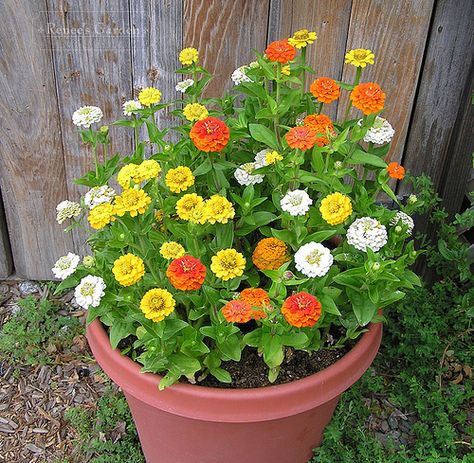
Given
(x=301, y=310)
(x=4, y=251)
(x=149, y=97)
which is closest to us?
(x=301, y=310)

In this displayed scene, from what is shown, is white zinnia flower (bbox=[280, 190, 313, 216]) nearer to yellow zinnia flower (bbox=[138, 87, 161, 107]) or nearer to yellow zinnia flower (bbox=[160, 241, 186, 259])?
yellow zinnia flower (bbox=[160, 241, 186, 259])

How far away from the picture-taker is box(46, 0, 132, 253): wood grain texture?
1.79m

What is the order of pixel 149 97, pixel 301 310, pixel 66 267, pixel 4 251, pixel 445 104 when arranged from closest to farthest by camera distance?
pixel 301 310, pixel 66 267, pixel 149 97, pixel 445 104, pixel 4 251

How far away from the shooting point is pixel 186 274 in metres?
1.16

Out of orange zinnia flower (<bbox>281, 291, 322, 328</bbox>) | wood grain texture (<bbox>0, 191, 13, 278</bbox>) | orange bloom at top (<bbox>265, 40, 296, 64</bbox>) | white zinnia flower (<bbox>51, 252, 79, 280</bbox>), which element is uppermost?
orange bloom at top (<bbox>265, 40, 296, 64</bbox>)

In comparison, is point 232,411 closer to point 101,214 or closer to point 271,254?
point 271,254

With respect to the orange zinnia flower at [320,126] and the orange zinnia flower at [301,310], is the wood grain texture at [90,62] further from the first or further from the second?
the orange zinnia flower at [301,310]

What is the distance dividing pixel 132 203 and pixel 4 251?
117 centimetres

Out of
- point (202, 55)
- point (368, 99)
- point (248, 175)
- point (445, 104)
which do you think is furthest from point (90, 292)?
point (445, 104)

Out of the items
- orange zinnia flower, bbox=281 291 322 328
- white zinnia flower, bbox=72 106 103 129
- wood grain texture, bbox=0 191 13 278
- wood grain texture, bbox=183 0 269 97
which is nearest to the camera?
orange zinnia flower, bbox=281 291 322 328

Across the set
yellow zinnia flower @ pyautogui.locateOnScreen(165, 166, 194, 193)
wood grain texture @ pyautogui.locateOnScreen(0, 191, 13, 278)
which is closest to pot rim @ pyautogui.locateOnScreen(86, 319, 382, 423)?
yellow zinnia flower @ pyautogui.locateOnScreen(165, 166, 194, 193)

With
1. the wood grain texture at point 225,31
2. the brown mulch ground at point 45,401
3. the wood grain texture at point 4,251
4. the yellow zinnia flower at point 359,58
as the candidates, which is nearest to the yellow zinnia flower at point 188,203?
the yellow zinnia flower at point 359,58

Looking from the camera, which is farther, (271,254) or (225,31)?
(225,31)

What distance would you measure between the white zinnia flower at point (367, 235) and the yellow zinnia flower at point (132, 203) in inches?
16.6
